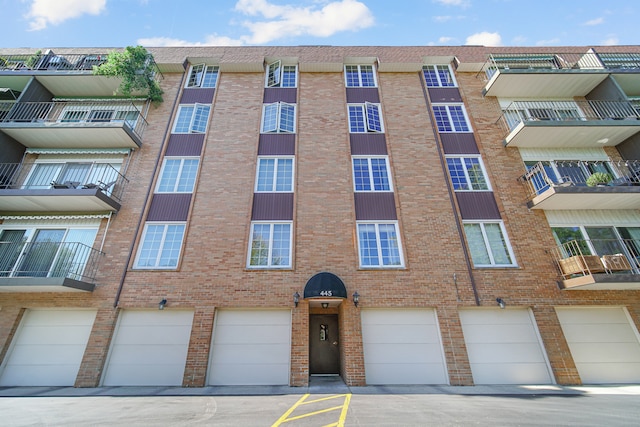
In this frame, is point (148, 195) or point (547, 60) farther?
point (547, 60)

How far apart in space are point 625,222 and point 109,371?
2130 centimetres

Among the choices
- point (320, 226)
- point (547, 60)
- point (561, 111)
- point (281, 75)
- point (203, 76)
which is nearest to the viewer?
point (320, 226)

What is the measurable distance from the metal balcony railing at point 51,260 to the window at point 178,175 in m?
3.71

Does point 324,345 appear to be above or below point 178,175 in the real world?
below

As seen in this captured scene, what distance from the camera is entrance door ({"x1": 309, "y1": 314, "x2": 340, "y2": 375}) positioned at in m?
10.9

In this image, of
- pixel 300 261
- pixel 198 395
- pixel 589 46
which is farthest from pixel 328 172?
pixel 589 46

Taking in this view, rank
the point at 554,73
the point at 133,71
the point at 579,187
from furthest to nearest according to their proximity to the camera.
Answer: the point at 133,71 < the point at 554,73 < the point at 579,187

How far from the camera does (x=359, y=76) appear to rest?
51.5ft

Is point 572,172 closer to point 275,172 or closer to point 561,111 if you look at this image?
point 561,111

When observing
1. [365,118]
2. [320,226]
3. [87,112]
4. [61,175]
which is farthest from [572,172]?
[87,112]

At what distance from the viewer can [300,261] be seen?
1045 centimetres

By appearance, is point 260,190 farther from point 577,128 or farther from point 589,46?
point 589,46

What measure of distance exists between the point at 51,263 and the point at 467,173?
1815cm

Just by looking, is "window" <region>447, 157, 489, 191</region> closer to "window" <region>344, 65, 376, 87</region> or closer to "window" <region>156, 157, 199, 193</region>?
"window" <region>344, 65, 376, 87</region>
